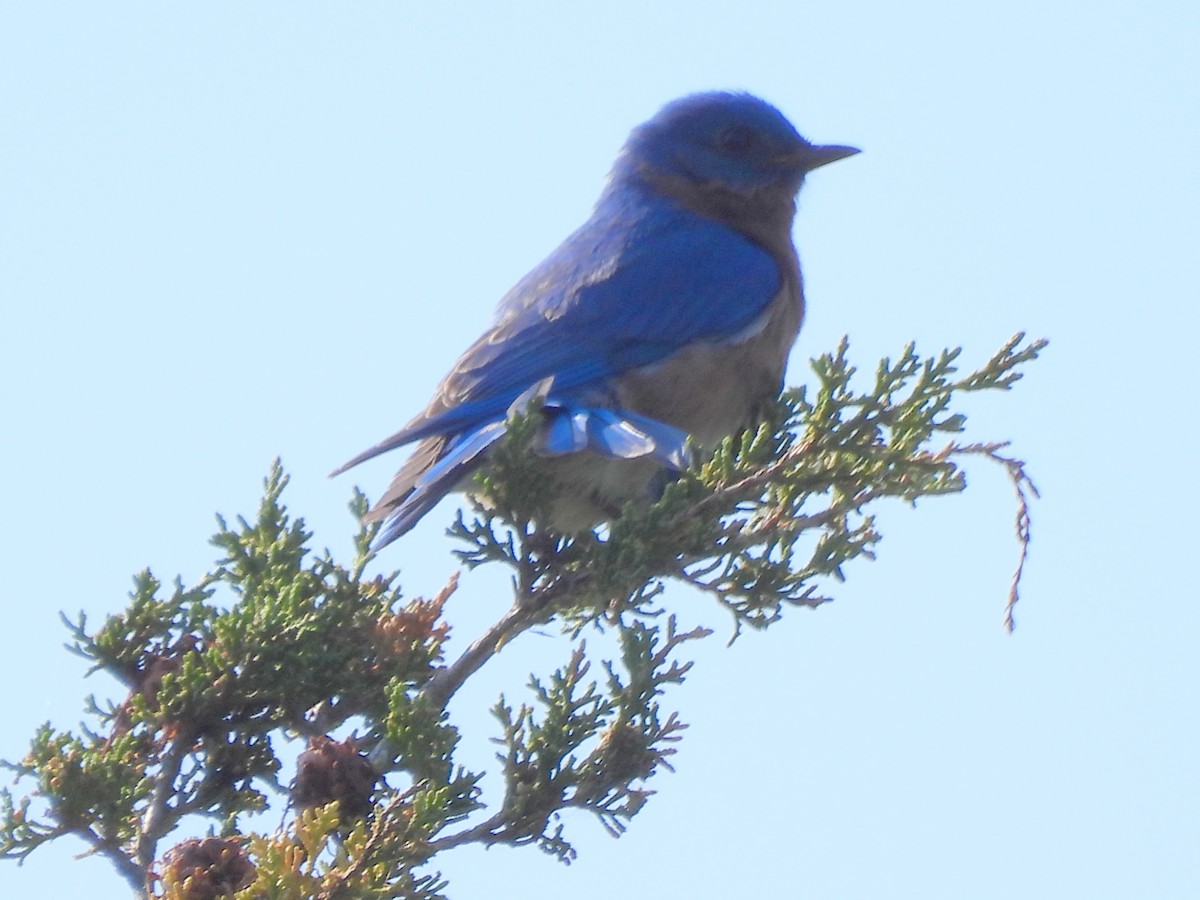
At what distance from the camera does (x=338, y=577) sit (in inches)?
146

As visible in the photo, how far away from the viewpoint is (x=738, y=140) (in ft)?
20.0

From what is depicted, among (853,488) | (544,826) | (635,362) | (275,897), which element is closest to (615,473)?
(635,362)

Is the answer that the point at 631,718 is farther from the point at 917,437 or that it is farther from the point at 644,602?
the point at 917,437

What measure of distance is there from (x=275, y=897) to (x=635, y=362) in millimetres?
2372

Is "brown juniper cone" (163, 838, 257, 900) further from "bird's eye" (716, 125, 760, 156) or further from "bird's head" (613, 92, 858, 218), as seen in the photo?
"bird's eye" (716, 125, 760, 156)

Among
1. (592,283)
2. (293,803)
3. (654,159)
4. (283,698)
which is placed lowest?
(293,803)

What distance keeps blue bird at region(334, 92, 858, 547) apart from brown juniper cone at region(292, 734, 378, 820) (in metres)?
0.78

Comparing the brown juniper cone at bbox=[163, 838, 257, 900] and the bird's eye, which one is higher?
the bird's eye

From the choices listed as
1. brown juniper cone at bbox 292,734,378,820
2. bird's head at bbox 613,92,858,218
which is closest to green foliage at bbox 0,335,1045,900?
brown juniper cone at bbox 292,734,378,820

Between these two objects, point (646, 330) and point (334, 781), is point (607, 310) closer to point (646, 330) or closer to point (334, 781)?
point (646, 330)

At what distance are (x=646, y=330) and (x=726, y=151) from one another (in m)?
1.46

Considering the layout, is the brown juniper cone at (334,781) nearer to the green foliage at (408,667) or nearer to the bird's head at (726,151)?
the green foliage at (408,667)

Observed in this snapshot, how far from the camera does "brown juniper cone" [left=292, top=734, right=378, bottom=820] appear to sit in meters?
3.08

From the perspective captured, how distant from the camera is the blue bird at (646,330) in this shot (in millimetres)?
4195
